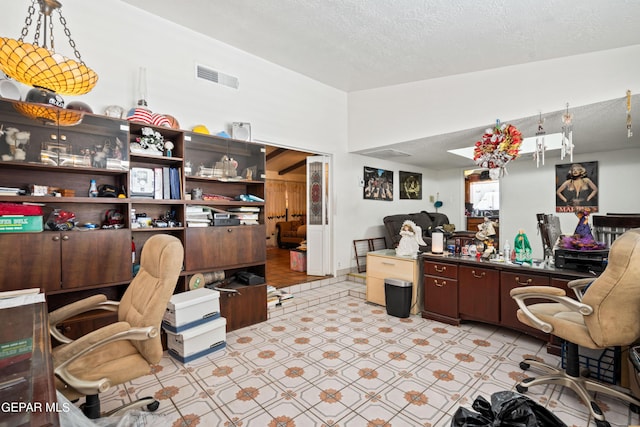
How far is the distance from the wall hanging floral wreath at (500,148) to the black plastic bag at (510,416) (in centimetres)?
254

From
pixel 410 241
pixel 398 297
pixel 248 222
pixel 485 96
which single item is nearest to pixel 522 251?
pixel 410 241

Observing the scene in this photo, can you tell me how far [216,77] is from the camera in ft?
12.2

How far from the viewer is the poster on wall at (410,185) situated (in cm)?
688

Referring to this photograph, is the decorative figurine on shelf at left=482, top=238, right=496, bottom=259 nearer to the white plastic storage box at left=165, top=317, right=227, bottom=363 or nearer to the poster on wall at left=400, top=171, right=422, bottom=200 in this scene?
the white plastic storage box at left=165, top=317, right=227, bottom=363

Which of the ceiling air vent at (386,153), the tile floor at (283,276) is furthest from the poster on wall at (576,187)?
the tile floor at (283,276)

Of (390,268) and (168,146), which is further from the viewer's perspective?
(390,268)

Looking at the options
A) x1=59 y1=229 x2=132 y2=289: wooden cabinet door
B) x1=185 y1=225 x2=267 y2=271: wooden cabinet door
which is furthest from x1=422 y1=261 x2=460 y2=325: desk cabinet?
x1=59 y1=229 x2=132 y2=289: wooden cabinet door

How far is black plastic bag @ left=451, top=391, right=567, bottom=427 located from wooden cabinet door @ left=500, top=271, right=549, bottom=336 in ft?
6.02

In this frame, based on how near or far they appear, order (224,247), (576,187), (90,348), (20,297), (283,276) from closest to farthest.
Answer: (90,348) < (20,297) < (224,247) < (283,276) < (576,187)

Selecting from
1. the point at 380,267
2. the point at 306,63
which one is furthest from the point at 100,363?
the point at 306,63

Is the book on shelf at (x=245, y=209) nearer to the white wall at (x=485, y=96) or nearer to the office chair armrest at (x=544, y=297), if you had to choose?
the white wall at (x=485, y=96)

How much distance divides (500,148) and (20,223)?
4372mm

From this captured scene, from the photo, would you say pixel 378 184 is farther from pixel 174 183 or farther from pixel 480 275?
pixel 174 183

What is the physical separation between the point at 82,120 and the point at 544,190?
7816 millimetres
